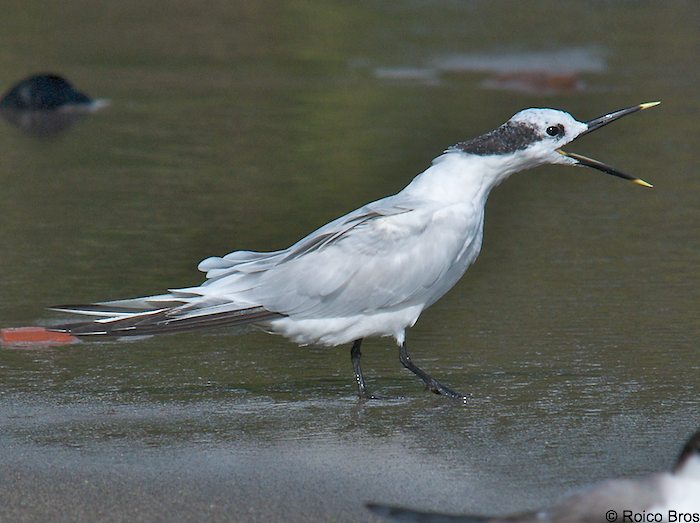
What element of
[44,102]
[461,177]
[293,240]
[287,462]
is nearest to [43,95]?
[44,102]

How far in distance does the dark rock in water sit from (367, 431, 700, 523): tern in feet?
27.3

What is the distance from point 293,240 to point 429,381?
97.0 inches

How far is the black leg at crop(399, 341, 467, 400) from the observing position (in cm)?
511

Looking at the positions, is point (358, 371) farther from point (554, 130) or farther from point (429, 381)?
point (554, 130)

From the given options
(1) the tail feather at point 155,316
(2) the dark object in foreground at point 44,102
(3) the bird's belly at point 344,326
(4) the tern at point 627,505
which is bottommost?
(4) the tern at point 627,505

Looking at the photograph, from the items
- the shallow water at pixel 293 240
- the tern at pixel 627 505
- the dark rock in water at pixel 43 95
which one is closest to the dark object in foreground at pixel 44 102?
the dark rock in water at pixel 43 95

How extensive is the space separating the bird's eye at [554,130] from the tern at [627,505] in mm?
2190

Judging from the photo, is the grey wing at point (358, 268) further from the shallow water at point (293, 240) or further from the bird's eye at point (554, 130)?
the bird's eye at point (554, 130)

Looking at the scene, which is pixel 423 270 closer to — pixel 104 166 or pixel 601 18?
pixel 104 166

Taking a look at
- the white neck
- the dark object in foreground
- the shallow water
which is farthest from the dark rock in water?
the white neck

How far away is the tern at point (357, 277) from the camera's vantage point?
16.6ft

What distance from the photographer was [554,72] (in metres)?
12.4

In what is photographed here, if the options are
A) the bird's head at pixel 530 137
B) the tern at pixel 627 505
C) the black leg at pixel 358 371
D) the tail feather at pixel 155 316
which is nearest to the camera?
the tern at pixel 627 505

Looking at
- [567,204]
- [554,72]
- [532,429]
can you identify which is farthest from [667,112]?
[532,429]
